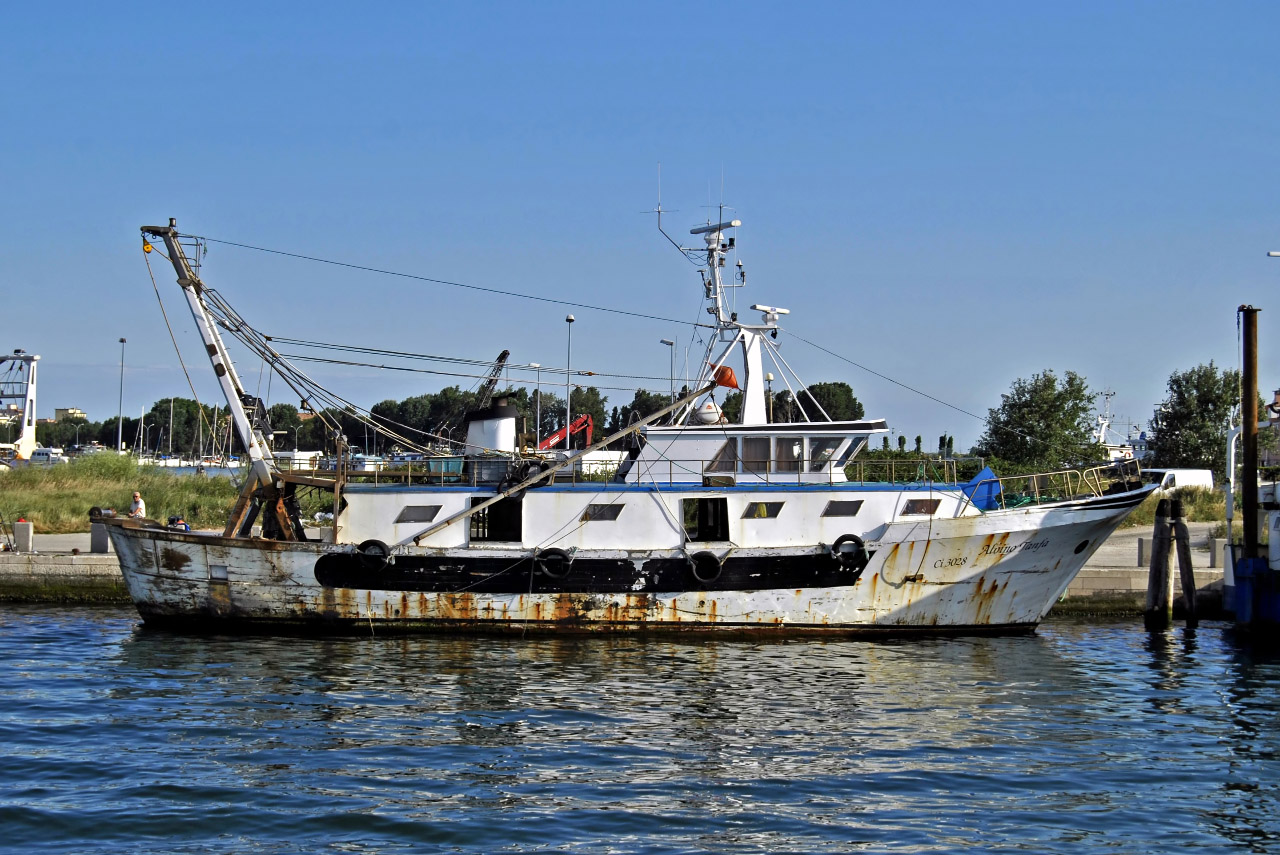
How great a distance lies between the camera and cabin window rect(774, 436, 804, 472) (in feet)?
79.8

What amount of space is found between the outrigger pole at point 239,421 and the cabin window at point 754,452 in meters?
9.31


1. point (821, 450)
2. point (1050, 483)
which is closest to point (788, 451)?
point (821, 450)

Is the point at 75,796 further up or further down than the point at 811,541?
further down

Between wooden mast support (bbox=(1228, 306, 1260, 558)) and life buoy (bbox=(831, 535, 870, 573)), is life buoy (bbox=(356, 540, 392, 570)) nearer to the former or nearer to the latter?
life buoy (bbox=(831, 535, 870, 573))

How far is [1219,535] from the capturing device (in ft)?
120

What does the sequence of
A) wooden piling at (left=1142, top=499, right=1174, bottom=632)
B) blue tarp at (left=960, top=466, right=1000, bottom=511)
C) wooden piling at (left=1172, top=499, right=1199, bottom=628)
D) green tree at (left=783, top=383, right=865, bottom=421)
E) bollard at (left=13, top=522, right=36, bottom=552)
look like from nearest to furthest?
blue tarp at (left=960, top=466, right=1000, bottom=511)
wooden piling at (left=1142, top=499, right=1174, bottom=632)
wooden piling at (left=1172, top=499, right=1199, bottom=628)
bollard at (left=13, top=522, right=36, bottom=552)
green tree at (left=783, top=383, right=865, bottom=421)

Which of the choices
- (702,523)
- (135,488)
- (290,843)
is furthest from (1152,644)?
(135,488)

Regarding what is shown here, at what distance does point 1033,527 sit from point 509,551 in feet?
33.5

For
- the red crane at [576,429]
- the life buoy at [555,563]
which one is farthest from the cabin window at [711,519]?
the red crane at [576,429]

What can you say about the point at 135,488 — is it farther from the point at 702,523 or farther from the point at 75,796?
the point at 75,796

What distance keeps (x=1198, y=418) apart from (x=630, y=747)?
56.4m

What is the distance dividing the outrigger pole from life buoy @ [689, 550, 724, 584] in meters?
8.19

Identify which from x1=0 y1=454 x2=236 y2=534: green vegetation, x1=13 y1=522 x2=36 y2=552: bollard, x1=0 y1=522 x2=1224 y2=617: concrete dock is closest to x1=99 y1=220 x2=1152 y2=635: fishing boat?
x1=0 y1=522 x2=1224 y2=617: concrete dock

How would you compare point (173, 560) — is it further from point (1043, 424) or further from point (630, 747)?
point (1043, 424)
